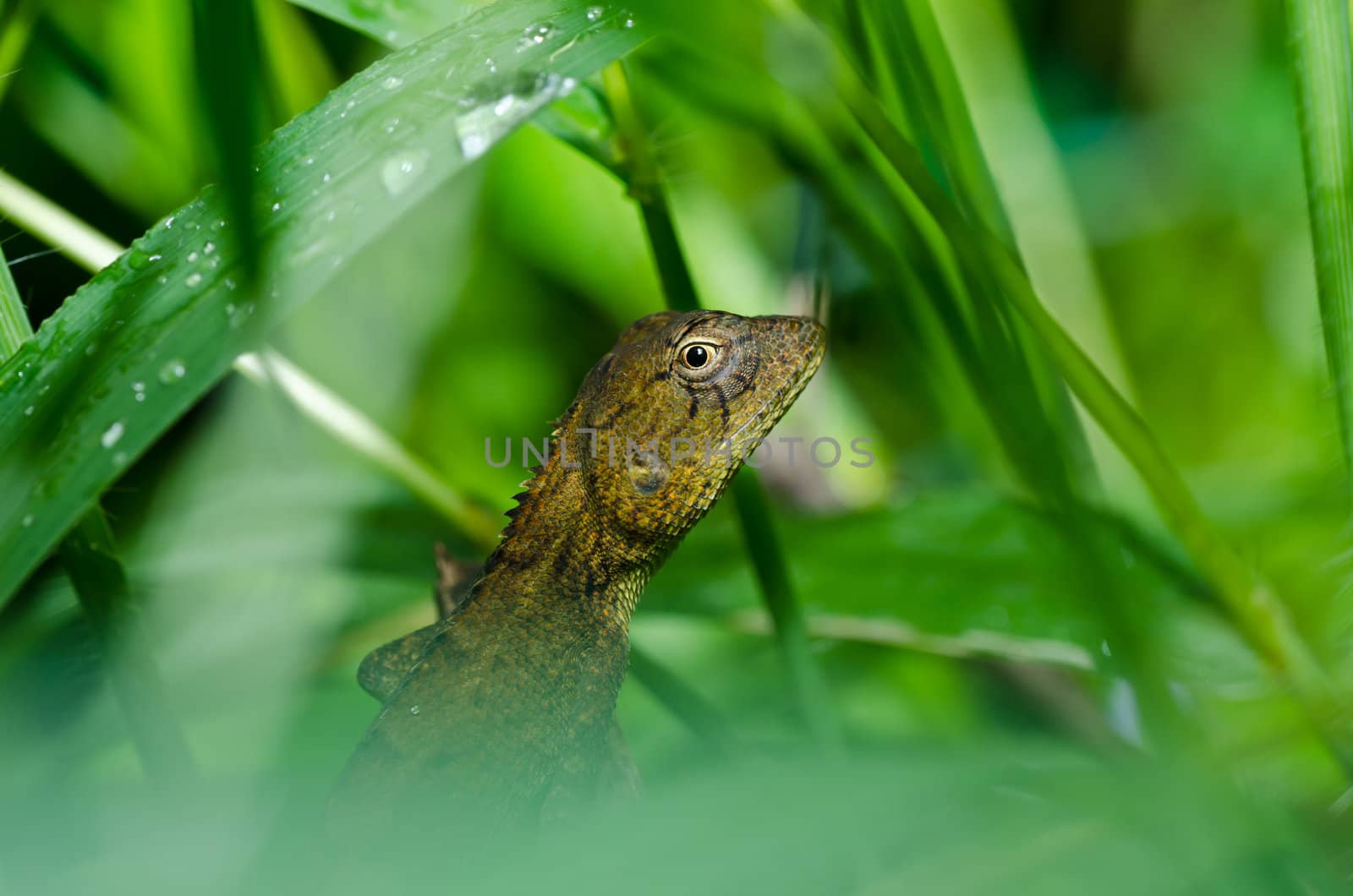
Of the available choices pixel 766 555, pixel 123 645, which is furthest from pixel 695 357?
pixel 123 645

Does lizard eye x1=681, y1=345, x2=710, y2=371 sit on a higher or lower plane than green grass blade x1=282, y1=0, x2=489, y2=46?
lower

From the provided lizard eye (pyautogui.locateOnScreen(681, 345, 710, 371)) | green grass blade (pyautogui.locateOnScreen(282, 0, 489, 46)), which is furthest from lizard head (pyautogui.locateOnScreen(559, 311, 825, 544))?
green grass blade (pyautogui.locateOnScreen(282, 0, 489, 46))

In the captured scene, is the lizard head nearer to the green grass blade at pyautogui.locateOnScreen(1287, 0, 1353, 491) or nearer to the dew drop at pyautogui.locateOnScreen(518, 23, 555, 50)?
the dew drop at pyautogui.locateOnScreen(518, 23, 555, 50)

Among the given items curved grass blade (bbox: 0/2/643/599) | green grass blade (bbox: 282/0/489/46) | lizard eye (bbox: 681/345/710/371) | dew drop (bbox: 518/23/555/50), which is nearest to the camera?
curved grass blade (bbox: 0/2/643/599)

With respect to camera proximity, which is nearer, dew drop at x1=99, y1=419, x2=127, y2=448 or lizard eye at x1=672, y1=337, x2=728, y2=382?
dew drop at x1=99, y1=419, x2=127, y2=448

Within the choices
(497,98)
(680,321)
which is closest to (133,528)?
(680,321)

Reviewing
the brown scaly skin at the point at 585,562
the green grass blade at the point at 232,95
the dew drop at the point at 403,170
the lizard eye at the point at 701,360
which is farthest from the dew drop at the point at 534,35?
the lizard eye at the point at 701,360

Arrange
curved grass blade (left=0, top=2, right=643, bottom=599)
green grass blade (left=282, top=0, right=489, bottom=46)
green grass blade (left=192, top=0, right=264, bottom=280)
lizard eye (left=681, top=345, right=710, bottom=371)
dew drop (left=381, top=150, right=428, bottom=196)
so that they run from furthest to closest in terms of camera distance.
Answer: lizard eye (left=681, top=345, right=710, bottom=371)
green grass blade (left=282, top=0, right=489, bottom=46)
dew drop (left=381, top=150, right=428, bottom=196)
curved grass blade (left=0, top=2, right=643, bottom=599)
green grass blade (left=192, top=0, right=264, bottom=280)
